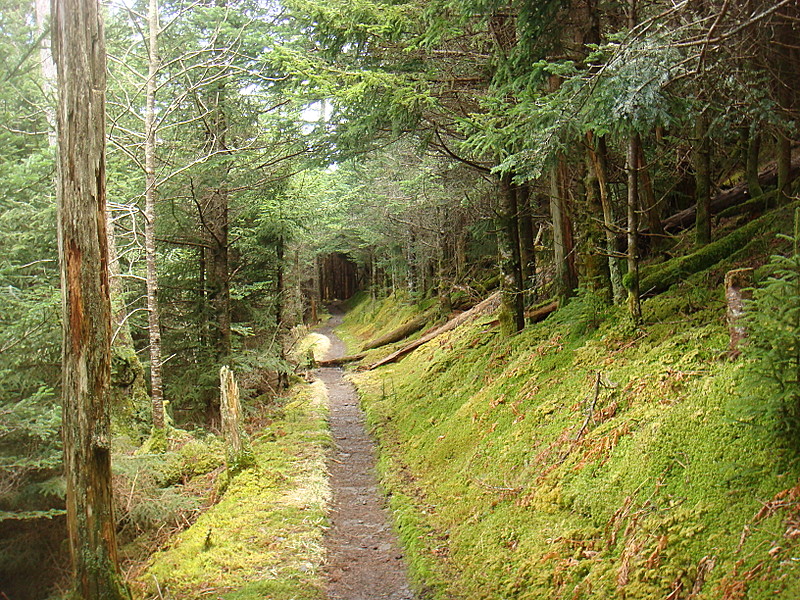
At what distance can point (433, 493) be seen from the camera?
7.35 m

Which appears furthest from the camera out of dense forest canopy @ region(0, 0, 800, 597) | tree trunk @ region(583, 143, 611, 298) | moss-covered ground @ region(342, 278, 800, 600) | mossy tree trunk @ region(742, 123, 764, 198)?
mossy tree trunk @ region(742, 123, 764, 198)

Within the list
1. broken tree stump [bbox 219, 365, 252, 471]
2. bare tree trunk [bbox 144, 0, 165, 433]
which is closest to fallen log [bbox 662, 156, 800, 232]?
broken tree stump [bbox 219, 365, 252, 471]

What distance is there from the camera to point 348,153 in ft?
32.8

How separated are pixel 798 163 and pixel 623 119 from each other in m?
5.12

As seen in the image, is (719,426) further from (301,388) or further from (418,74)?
(301,388)

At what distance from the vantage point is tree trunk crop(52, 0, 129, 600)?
4.93 metres

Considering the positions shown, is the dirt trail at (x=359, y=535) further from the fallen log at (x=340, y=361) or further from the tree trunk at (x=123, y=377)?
the fallen log at (x=340, y=361)

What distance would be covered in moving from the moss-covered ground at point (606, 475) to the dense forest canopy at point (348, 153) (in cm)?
59

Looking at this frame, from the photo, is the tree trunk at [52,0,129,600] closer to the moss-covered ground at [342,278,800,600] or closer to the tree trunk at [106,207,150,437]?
the moss-covered ground at [342,278,800,600]

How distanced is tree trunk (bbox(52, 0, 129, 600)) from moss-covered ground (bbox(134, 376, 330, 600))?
84 centimetres

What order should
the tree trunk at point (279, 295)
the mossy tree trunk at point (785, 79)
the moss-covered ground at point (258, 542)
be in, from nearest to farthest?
1. the moss-covered ground at point (258, 542)
2. the mossy tree trunk at point (785, 79)
3. the tree trunk at point (279, 295)

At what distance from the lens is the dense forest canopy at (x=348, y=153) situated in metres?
5.62

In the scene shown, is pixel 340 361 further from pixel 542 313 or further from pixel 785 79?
pixel 785 79

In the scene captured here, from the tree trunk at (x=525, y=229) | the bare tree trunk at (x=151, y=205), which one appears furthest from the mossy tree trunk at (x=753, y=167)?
the bare tree trunk at (x=151, y=205)
